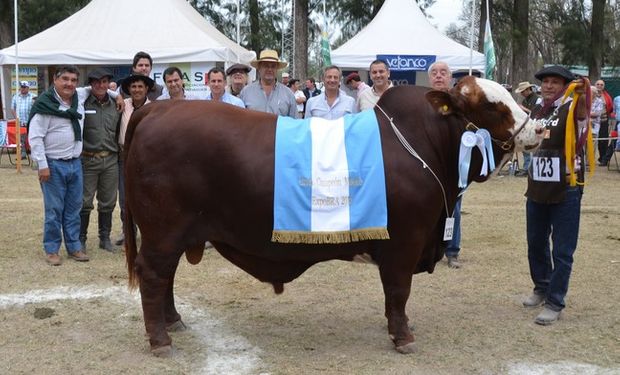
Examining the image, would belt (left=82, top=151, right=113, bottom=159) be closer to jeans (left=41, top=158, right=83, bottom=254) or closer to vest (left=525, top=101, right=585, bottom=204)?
jeans (left=41, top=158, right=83, bottom=254)

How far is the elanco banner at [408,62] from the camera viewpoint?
55.1 ft

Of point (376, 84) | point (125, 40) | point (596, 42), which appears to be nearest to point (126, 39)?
point (125, 40)

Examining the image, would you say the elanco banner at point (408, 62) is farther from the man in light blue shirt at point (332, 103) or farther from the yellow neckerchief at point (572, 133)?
the yellow neckerchief at point (572, 133)

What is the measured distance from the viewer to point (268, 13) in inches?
1081

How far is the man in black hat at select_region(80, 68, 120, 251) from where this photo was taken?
22.1ft

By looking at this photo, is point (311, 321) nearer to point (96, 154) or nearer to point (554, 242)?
point (554, 242)

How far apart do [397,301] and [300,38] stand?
18.2 metres

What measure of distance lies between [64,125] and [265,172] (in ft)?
10.6

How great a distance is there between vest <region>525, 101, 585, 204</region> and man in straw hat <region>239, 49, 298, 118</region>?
2787mm

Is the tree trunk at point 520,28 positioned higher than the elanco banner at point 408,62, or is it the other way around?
the tree trunk at point 520,28

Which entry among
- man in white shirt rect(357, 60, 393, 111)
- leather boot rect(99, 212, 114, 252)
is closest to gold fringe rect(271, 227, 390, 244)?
man in white shirt rect(357, 60, 393, 111)

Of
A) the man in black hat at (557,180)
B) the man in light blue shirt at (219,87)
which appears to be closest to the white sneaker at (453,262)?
the man in black hat at (557,180)

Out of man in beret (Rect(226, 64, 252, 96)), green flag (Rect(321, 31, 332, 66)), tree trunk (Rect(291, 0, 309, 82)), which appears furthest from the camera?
tree trunk (Rect(291, 0, 309, 82))

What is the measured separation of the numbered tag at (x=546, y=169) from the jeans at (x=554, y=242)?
0.14 meters
